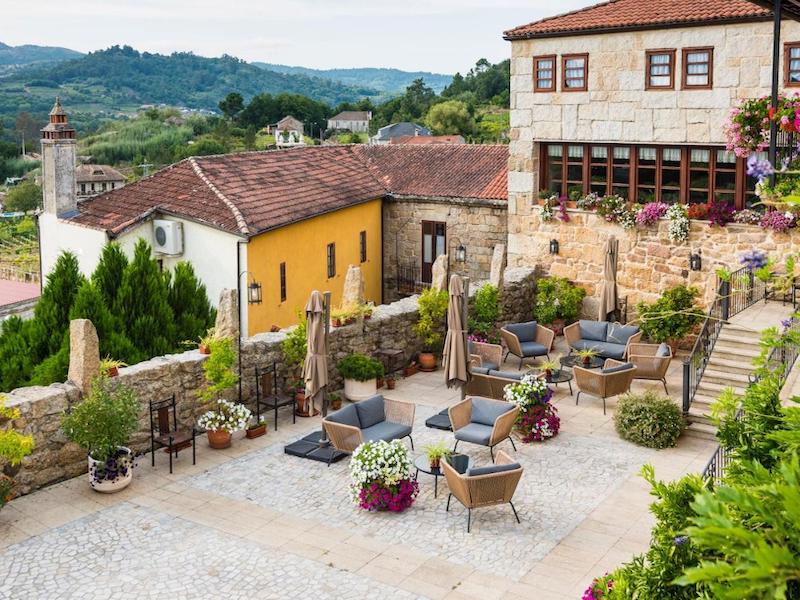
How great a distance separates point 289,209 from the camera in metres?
23.6

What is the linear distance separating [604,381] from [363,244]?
39.3 feet

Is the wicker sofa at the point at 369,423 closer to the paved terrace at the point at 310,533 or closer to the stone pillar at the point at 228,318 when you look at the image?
the paved terrace at the point at 310,533

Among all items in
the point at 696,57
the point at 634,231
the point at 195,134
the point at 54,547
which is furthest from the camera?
the point at 195,134

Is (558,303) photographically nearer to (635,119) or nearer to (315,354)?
(635,119)

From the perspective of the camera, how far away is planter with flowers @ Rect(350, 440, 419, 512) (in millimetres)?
12039

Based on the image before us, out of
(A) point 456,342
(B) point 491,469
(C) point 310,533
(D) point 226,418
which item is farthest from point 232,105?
(B) point 491,469

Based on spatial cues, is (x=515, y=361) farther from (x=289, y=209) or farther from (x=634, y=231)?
(x=289, y=209)

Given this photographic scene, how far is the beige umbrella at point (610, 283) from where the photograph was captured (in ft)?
64.0

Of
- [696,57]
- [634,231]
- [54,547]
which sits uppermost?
[696,57]

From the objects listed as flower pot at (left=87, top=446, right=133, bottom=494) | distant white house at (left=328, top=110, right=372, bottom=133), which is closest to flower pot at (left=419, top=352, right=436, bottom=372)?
Answer: flower pot at (left=87, top=446, right=133, bottom=494)

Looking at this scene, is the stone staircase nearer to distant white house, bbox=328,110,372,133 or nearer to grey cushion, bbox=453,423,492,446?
grey cushion, bbox=453,423,492,446

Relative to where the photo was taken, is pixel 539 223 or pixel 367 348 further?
pixel 539 223

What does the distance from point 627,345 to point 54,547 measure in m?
11.1

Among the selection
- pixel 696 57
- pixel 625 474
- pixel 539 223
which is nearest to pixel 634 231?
pixel 539 223
